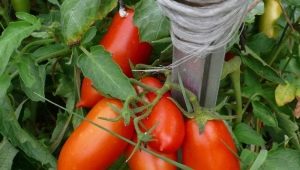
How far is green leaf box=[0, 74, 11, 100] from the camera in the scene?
1.09 m

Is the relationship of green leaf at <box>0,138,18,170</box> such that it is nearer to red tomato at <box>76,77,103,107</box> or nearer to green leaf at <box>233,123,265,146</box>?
red tomato at <box>76,77,103,107</box>

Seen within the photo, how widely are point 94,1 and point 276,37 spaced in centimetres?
50

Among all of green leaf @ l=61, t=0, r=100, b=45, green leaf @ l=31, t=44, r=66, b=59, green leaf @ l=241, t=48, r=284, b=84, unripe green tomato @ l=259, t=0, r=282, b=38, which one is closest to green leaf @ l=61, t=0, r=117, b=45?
green leaf @ l=61, t=0, r=100, b=45

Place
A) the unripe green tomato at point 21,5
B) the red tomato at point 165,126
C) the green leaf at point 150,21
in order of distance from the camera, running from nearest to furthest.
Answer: the red tomato at point 165,126, the green leaf at point 150,21, the unripe green tomato at point 21,5

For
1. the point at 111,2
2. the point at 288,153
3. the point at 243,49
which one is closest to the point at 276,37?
the point at 243,49

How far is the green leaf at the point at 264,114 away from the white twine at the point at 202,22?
1.07 ft

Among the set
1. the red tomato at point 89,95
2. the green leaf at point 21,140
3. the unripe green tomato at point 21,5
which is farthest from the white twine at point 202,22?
the unripe green tomato at point 21,5

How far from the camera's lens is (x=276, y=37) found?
4.53ft

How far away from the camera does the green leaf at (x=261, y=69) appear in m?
1.20

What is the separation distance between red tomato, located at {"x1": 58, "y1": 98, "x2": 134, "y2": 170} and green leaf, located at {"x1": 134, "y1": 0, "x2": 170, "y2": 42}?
0.46 ft

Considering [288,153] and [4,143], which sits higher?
[288,153]

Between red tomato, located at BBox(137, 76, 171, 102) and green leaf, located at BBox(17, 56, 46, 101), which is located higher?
red tomato, located at BBox(137, 76, 171, 102)

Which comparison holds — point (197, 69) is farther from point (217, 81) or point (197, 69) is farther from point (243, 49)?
point (243, 49)

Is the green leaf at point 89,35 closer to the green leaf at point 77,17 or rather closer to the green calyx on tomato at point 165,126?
the green leaf at point 77,17
